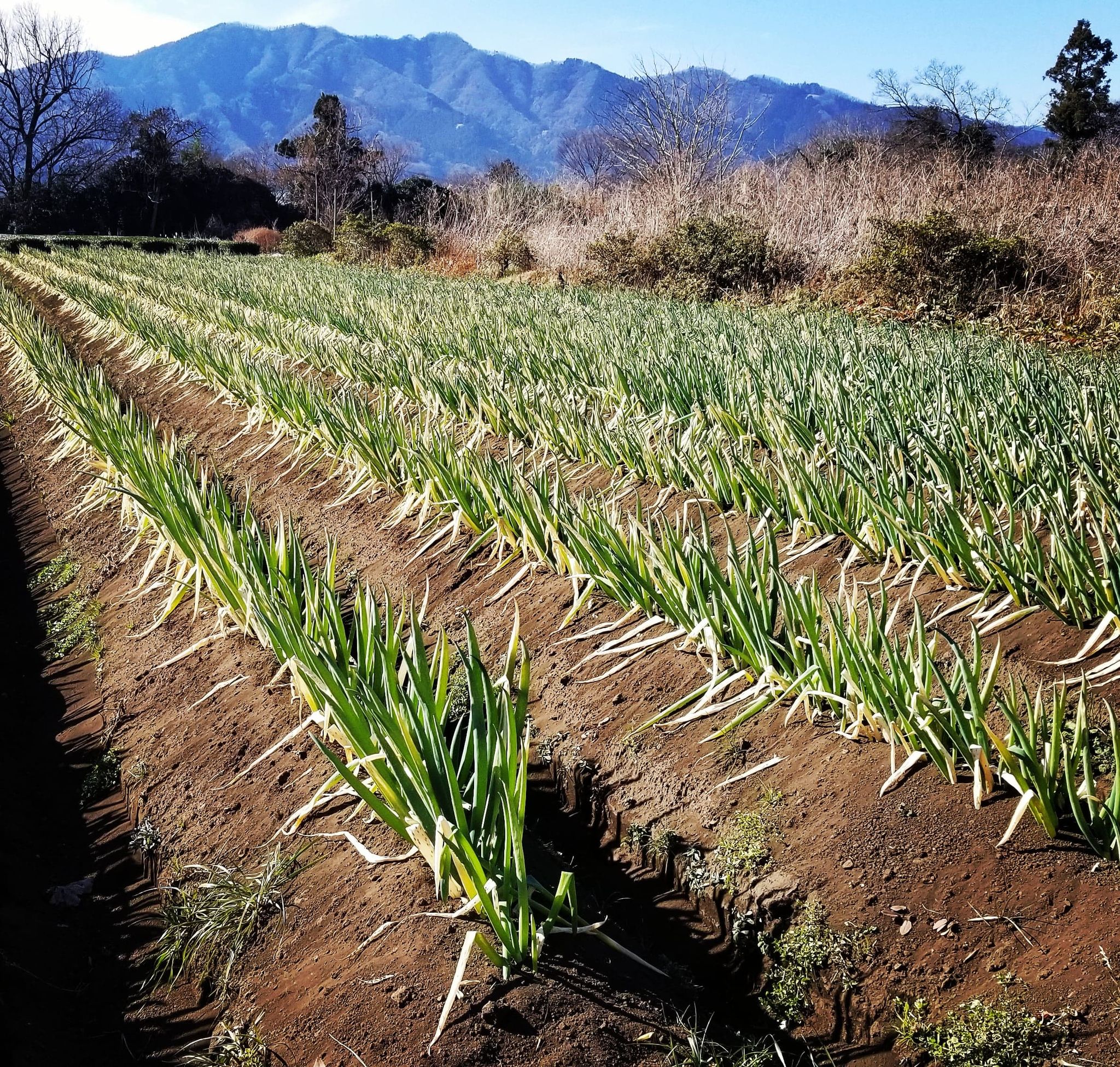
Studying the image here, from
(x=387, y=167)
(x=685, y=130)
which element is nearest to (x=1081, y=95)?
(x=685, y=130)

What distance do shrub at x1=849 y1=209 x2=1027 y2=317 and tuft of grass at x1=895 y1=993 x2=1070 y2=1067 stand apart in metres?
8.88

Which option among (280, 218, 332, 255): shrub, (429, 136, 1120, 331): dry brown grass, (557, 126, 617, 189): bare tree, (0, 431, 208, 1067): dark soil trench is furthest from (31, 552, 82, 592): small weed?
(557, 126, 617, 189): bare tree

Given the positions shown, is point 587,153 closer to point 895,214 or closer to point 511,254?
point 511,254

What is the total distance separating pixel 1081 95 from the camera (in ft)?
86.9

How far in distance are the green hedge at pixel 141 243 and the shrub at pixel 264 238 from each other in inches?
20.9

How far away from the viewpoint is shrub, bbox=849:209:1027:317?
30.4 feet

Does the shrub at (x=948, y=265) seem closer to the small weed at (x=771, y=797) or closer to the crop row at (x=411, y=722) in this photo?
the crop row at (x=411, y=722)

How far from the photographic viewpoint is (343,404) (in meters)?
4.60

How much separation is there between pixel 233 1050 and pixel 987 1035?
1.31 meters

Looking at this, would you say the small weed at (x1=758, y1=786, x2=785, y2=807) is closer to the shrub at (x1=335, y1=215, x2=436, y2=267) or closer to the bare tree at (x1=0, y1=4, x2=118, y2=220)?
the shrub at (x1=335, y1=215, x2=436, y2=267)

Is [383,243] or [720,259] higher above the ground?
[383,243]

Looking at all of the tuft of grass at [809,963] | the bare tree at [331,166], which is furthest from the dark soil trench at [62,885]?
the bare tree at [331,166]

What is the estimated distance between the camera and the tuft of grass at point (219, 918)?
6.41 feet

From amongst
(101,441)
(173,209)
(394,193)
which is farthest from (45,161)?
(101,441)
